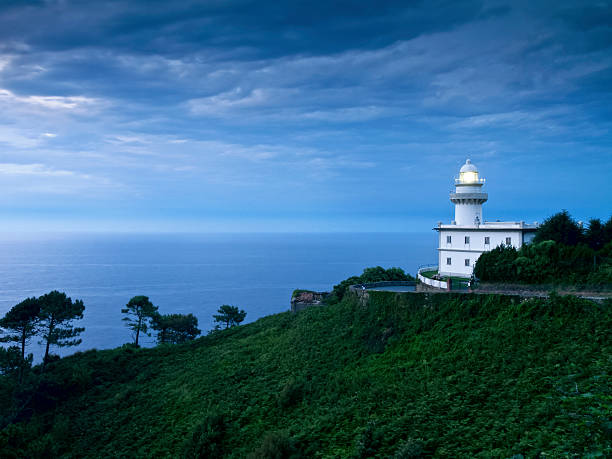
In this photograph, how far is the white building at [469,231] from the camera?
132 ft

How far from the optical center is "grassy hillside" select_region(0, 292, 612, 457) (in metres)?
14.2

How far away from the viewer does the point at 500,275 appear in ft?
94.6

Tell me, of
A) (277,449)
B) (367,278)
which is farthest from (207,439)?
(367,278)

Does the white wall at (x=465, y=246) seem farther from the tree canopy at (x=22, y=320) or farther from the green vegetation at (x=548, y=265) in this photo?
the tree canopy at (x=22, y=320)

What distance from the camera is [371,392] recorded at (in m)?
19.9

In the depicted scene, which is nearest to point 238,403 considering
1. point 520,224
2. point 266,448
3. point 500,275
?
point 266,448

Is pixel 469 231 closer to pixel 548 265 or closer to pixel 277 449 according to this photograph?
pixel 548 265

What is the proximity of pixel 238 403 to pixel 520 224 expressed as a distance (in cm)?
3023

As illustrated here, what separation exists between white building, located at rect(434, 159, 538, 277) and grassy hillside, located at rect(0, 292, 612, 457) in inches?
600

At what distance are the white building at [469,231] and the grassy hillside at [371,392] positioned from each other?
1525 cm

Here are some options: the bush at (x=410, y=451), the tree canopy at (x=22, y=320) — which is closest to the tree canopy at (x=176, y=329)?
the tree canopy at (x=22, y=320)

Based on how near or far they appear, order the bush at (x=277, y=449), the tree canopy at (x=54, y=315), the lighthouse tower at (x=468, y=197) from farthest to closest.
A: the lighthouse tower at (x=468, y=197) < the tree canopy at (x=54, y=315) < the bush at (x=277, y=449)

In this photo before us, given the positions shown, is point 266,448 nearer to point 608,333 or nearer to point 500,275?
point 608,333

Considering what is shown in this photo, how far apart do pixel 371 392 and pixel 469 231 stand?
90.4ft
